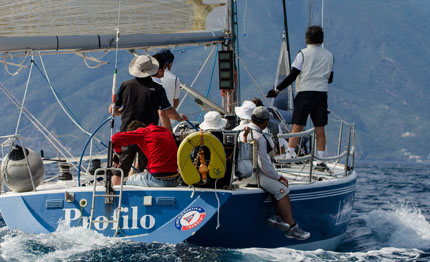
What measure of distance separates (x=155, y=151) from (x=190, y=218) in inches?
27.1

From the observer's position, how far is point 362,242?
9484 mm

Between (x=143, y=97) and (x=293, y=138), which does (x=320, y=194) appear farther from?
(x=143, y=97)

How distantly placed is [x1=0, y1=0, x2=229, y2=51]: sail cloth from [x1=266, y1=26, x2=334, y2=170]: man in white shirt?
2.09 m

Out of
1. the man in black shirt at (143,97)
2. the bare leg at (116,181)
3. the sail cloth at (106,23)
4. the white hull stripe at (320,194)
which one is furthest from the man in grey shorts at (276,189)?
the sail cloth at (106,23)

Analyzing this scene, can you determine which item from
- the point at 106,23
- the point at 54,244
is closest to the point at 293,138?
the point at 106,23

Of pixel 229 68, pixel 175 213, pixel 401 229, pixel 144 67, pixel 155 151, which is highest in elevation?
pixel 144 67

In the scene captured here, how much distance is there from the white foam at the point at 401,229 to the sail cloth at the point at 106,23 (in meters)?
3.70

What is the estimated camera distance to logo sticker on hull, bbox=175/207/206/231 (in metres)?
6.35

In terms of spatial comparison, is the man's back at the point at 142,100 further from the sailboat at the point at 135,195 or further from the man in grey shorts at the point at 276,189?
the man in grey shorts at the point at 276,189

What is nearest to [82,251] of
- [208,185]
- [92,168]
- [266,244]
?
[208,185]

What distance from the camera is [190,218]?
20.9ft

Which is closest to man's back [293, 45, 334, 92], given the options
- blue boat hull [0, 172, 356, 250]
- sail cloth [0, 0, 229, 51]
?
blue boat hull [0, 172, 356, 250]

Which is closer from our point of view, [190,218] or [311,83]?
[190,218]

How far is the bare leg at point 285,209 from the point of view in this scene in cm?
673
